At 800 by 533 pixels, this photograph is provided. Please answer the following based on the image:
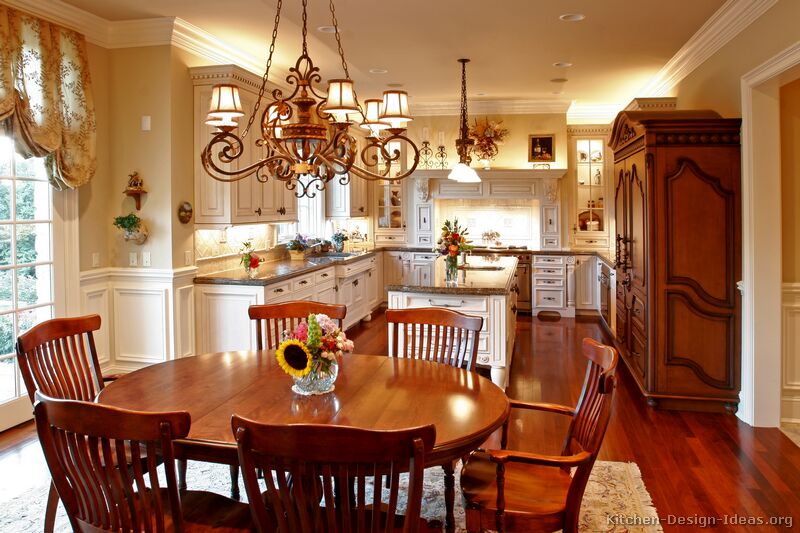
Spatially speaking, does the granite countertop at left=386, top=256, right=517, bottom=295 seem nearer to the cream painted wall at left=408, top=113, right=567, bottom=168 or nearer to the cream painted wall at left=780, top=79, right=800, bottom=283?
the cream painted wall at left=780, top=79, right=800, bottom=283

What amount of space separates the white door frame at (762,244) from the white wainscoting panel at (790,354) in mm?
86

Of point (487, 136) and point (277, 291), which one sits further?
point (487, 136)

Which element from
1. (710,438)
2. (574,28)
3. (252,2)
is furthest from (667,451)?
(252,2)

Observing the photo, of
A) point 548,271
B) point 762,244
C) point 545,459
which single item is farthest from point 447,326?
point 548,271

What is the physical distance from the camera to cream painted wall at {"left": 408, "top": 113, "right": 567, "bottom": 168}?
28.0 feet

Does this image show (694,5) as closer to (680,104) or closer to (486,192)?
(680,104)

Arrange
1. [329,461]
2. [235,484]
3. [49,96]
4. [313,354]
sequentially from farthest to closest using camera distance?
[49,96], [235,484], [313,354], [329,461]

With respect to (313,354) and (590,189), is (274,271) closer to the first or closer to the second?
(313,354)

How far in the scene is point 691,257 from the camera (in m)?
4.50

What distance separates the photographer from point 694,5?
4.39m

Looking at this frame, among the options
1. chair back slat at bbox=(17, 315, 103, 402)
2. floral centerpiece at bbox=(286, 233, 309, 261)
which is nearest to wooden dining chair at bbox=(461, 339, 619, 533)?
chair back slat at bbox=(17, 315, 103, 402)

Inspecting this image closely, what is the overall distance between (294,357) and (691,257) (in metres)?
3.32

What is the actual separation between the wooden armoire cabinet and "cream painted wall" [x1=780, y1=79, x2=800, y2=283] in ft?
0.90

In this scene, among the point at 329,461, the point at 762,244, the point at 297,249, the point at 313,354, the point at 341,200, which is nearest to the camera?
the point at 329,461
